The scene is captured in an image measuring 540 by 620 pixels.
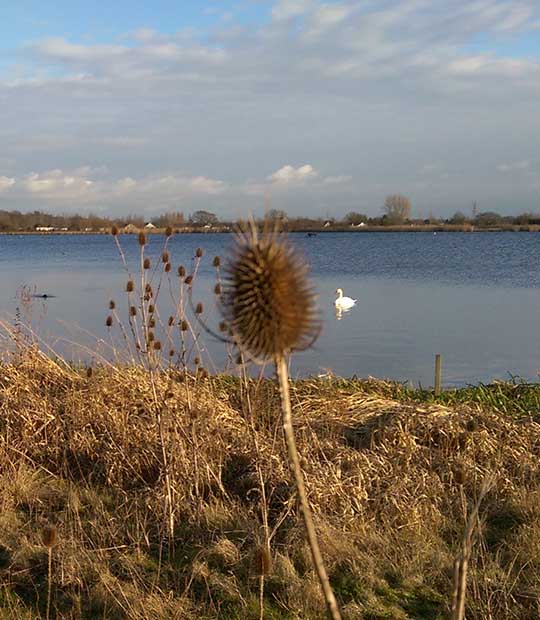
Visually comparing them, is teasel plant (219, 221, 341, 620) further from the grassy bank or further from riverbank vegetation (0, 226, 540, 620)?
the grassy bank

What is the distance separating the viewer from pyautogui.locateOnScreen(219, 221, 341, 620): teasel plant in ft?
6.69

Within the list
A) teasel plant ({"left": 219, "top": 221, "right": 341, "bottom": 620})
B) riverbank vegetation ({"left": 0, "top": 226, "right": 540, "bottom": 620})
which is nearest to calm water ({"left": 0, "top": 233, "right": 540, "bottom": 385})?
teasel plant ({"left": 219, "top": 221, "right": 341, "bottom": 620})

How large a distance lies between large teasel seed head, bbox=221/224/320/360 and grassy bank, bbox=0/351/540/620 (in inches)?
68.1

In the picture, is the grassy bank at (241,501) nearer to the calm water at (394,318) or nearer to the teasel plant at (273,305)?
the calm water at (394,318)

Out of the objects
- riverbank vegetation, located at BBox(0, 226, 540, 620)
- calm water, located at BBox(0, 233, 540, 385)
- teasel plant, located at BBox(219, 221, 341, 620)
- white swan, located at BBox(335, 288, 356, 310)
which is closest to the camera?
teasel plant, located at BBox(219, 221, 341, 620)

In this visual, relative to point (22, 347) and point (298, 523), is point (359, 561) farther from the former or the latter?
point (22, 347)

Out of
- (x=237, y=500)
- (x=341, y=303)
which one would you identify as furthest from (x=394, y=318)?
(x=237, y=500)

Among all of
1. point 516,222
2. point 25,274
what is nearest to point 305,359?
point 25,274

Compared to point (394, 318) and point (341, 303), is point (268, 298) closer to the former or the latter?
point (394, 318)

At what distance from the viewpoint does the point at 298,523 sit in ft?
16.5

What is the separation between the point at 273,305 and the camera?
2045mm

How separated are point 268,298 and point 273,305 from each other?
2 cm

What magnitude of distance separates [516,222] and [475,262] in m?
71.5

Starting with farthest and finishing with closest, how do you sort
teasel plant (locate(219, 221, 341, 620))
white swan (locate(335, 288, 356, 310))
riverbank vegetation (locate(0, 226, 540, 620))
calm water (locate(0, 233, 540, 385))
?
white swan (locate(335, 288, 356, 310)) → calm water (locate(0, 233, 540, 385)) → riverbank vegetation (locate(0, 226, 540, 620)) → teasel plant (locate(219, 221, 341, 620))
